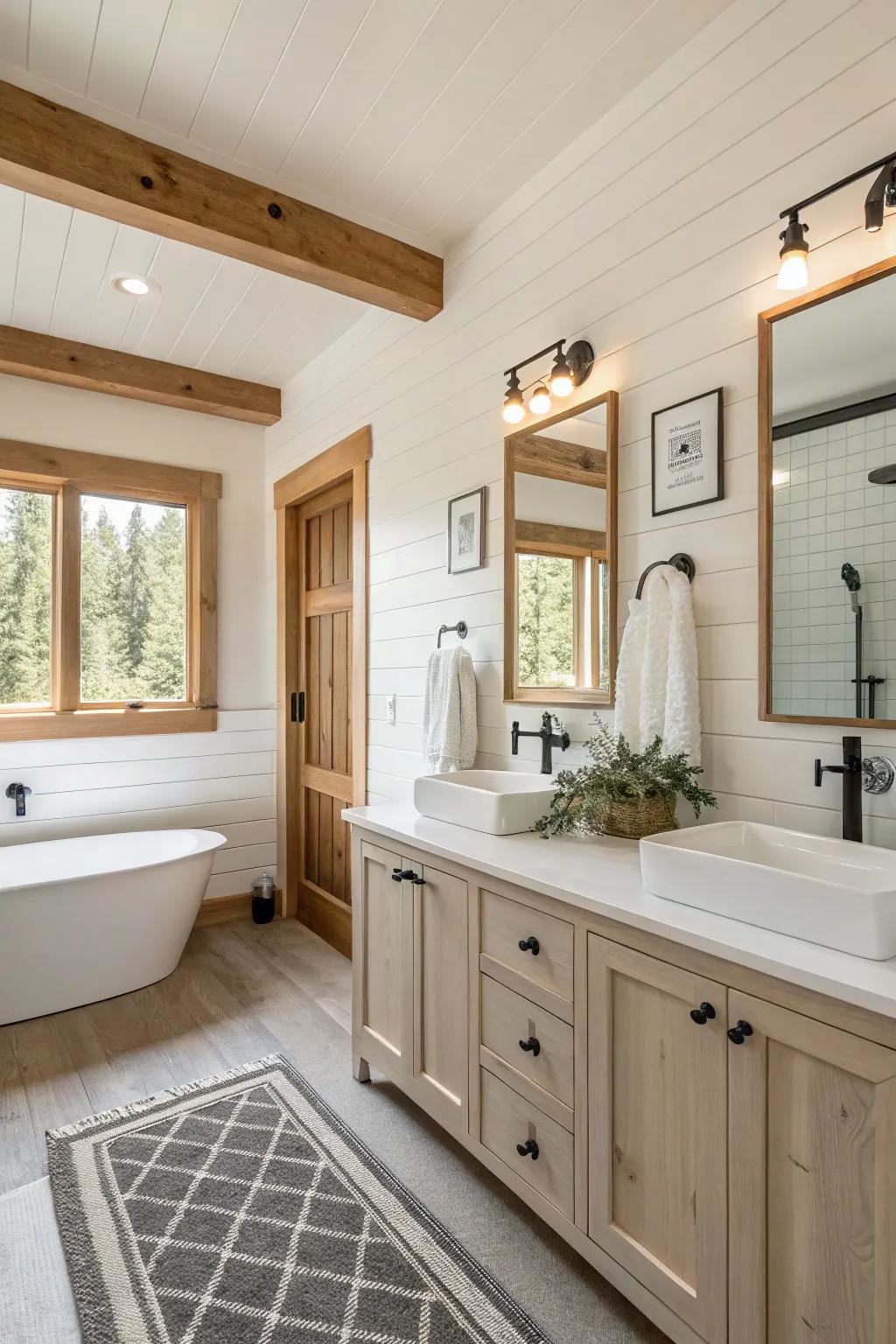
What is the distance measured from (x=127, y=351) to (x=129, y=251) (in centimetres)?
94

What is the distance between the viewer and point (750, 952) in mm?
1098

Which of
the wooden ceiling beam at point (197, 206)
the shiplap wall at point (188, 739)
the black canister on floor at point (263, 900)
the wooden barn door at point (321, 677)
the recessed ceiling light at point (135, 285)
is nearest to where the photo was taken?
the wooden ceiling beam at point (197, 206)

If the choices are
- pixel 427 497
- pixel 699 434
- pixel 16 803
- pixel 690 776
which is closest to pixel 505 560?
pixel 427 497

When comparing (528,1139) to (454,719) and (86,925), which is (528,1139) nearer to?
(454,719)

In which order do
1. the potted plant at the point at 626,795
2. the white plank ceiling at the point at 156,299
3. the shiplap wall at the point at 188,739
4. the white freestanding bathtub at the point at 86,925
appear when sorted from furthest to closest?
the shiplap wall at the point at 188,739
the white freestanding bathtub at the point at 86,925
the white plank ceiling at the point at 156,299
the potted plant at the point at 626,795

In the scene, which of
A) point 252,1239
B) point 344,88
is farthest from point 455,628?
point 252,1239

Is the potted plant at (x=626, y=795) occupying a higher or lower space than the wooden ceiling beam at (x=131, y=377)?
lower

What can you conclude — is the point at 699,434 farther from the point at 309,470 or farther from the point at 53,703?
the point at 53,703

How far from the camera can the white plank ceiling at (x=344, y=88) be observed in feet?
5.68

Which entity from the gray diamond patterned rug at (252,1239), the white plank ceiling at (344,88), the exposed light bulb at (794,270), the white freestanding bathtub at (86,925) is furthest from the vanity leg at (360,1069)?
the white plank ceiling at (344,88)

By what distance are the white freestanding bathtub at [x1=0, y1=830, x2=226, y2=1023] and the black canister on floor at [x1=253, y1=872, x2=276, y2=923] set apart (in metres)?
0.64

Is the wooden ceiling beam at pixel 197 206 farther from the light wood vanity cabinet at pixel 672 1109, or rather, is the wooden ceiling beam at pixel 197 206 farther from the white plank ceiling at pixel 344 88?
the light wood vanity cabinet at pixel 672 1109

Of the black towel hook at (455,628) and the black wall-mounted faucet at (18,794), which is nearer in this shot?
the black towel hook at (455,628)

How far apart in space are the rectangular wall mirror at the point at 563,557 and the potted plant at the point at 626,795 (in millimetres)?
293
